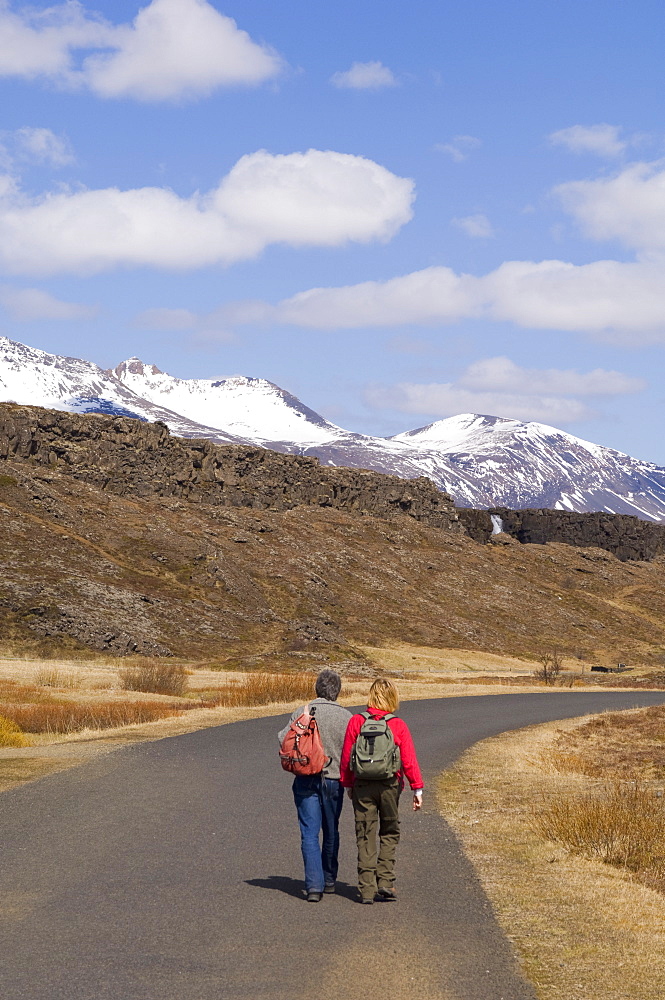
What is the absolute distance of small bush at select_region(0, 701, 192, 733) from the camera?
84.1 feet

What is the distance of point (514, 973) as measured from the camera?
720 centimetres

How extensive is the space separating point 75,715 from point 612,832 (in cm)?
1823

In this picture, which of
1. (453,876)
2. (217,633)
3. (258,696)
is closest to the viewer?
(453,876)

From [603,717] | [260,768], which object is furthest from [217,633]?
[260,768]

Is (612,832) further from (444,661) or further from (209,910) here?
(444,661)

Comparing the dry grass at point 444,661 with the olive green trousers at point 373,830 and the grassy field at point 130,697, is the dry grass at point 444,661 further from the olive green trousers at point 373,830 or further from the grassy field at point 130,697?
the olive green trousers at point 373,830

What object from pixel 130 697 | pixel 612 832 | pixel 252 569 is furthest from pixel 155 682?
pixel 252 569

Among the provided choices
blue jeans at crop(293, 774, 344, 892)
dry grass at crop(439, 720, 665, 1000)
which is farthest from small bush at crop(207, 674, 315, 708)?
blue jeans at crop(293, 774, 344, 892)

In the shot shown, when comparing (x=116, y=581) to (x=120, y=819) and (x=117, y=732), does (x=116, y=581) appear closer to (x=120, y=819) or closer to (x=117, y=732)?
(x=117, y=732)

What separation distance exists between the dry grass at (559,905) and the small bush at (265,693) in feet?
65.8

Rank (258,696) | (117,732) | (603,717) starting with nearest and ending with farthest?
(117,732) → (603,717) → (258,696)

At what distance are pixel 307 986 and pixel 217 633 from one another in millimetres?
65486

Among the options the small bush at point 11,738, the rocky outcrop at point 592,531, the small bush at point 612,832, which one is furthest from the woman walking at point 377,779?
the rocky outcrop at point 592,531

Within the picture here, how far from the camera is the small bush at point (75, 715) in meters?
25.6
